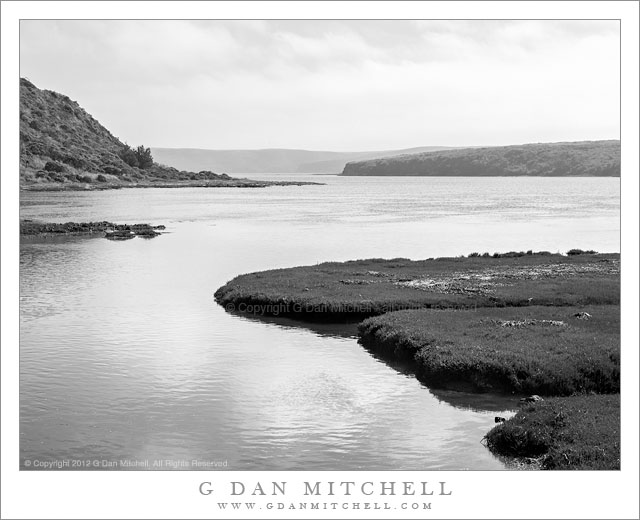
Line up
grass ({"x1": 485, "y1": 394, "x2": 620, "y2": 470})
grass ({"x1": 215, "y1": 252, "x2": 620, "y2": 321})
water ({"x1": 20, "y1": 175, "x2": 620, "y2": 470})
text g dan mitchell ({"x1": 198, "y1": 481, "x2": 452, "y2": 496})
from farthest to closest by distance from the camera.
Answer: grass ({"x1": 215, "y1": 252, "x2": 620, "y2": 321}) → water ({"x1": 20, "y1": 175, "x2": 620, "y2": 470}) → grass ({"x1": 485, "y1": 394, "x2": 620, "y2": 470}) → text g dan mitchell ({"x1": 198, "y1": 481, "x2": 452, "y2": 496})

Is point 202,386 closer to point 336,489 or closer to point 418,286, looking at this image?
point 336,489

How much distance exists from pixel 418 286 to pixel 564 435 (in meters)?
28.2

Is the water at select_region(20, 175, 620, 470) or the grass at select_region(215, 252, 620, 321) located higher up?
the grass at select_region(215, 252, 620, 321)

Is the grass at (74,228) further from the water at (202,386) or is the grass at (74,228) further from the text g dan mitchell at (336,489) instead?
the text g dan mitchell at (336,489)

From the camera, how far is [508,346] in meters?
34.3

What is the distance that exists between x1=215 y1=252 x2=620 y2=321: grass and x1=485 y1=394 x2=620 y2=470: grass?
1855cm

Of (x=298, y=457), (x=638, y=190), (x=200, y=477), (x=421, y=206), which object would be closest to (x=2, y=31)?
(x=200, y=477)

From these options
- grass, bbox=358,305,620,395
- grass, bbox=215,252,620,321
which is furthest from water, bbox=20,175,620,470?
grass, bbox=215,252,620,321

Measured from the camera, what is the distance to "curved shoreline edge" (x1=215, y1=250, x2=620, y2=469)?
25578 mm

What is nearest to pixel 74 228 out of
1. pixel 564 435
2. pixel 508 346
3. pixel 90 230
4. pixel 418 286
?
pixel 90 230

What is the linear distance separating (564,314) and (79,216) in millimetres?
99972

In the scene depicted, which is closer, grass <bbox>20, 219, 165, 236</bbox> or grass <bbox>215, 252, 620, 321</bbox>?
grass <bbox>215, 252, 620, 321</bbox>

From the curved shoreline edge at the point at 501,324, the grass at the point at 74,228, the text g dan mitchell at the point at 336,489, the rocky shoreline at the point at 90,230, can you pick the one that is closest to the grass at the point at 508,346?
the curved shoreline edge at the point at 501,324

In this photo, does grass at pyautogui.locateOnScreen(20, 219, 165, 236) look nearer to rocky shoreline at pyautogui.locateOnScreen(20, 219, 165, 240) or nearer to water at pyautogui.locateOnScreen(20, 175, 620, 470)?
rocky shoreline at pyautogui.locateOnScreen(20, 219, 165, 240)
